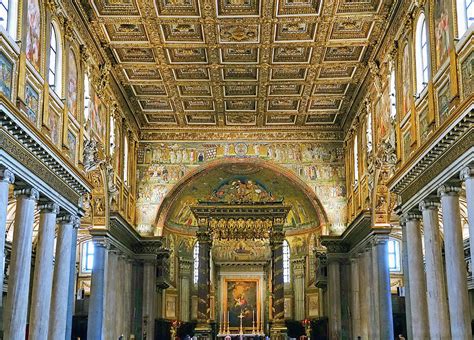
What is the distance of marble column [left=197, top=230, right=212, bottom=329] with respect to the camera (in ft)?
113

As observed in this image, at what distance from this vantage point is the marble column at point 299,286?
42.4 m

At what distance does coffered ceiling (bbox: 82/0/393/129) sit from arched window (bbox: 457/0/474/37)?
6150mm

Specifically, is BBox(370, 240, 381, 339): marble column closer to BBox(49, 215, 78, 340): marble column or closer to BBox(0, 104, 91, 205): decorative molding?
BBox(0, 104, 91, 205): decorative molding

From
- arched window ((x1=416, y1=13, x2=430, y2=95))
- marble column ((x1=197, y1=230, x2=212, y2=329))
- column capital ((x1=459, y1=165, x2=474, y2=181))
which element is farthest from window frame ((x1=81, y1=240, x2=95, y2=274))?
column capital ((x1=459, y1=165, x2=474, y2=181))

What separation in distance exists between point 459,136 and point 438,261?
4829 mm

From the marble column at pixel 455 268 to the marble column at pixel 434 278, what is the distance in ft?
5.45

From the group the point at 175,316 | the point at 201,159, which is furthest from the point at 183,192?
A: the point at 175,316

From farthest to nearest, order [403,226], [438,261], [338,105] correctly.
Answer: [338,105] < [403,226] < [438,261]

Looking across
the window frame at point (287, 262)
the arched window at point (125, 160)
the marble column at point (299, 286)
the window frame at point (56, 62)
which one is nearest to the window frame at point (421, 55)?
the window frame at point (56, 62)

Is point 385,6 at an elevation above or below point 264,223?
above

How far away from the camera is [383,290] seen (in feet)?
89.9

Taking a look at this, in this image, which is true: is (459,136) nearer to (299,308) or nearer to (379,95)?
(379,95)

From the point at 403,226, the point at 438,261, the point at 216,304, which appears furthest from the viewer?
the point at 216,304

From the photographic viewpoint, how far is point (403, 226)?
2256 centimetres
